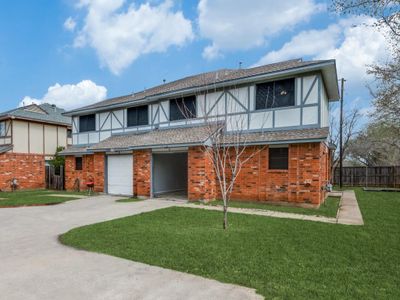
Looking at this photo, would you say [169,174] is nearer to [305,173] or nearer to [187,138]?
[187,138]

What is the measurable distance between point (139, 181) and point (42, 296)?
10.00 meters

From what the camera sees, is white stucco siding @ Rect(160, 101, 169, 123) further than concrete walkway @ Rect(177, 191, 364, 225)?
Yes

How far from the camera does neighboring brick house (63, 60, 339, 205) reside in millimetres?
10547

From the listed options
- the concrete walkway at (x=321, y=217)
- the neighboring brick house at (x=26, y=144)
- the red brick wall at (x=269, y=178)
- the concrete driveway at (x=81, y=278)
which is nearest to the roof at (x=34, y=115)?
the neighboring brick house at (x=26, y=144)

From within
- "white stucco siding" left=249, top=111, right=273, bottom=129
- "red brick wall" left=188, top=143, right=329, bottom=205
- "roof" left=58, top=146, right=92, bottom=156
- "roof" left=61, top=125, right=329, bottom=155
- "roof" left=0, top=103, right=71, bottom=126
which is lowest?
"red brick wall" left=188, top=143, right=329, bottom=205

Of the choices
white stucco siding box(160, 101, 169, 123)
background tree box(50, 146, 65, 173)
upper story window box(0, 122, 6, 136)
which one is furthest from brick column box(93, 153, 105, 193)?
upper story window box(0, 122, 6, 136)

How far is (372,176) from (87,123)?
21.5m

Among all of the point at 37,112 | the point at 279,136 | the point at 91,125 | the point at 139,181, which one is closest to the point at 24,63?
the point at 37,112

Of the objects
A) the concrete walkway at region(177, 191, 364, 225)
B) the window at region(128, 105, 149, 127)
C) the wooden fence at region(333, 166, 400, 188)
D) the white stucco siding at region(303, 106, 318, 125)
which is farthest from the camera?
the wooden fence at region(333, 166, 400, 188)

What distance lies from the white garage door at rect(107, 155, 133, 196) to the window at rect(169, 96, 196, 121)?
327cm

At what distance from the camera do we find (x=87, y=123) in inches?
742

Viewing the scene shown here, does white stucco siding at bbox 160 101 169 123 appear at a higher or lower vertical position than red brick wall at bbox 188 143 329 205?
higher

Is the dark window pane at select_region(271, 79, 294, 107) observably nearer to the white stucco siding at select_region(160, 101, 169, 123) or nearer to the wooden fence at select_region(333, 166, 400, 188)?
the white stucco siding at select_region(160, 101, 169, 123)

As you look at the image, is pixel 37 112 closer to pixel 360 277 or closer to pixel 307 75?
pixel 307 75
